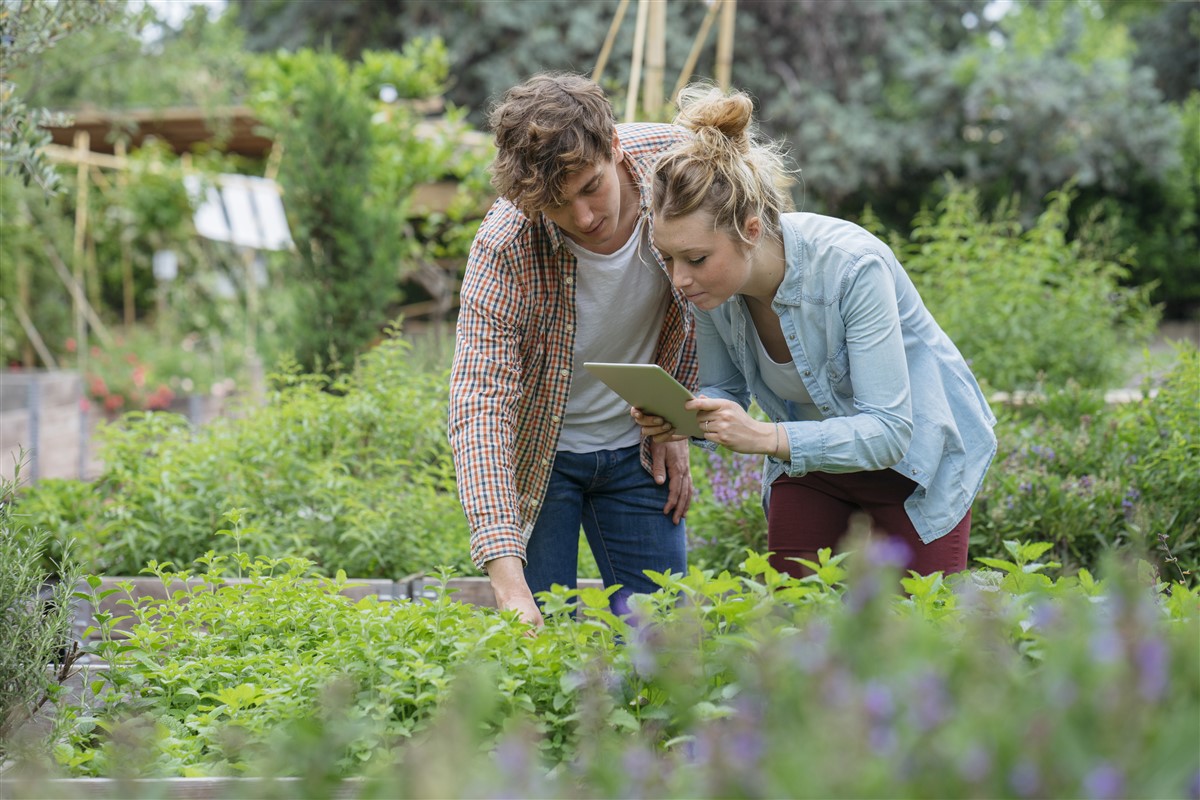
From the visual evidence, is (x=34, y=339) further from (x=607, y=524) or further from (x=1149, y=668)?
(x=1149, y=668)

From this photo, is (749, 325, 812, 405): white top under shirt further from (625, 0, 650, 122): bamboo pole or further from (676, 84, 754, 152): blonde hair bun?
(625, 0, 650, 122): bamboo pole

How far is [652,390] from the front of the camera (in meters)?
2.33

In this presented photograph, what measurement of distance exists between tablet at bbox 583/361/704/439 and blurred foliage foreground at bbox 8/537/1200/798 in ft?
1.63

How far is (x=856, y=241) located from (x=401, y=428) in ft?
7.72

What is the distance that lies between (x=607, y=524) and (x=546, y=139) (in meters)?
1.06

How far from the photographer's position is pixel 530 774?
0.94m

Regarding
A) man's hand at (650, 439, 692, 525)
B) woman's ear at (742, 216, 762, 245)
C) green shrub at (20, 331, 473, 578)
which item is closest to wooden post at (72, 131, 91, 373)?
green shrub at (20, 331, 473, 578)

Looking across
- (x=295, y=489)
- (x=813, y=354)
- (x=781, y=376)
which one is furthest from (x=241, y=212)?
(x=813, y=354)

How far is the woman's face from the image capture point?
6.94 feet

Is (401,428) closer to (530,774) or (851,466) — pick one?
(851,466)

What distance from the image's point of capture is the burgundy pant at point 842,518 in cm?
245

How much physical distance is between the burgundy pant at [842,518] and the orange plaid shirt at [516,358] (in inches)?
14.9

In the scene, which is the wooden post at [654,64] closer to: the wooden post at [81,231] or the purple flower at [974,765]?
the purple flower at [974,765]

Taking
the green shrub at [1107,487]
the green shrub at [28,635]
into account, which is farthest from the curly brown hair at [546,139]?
the green shrub at [1107,487]
